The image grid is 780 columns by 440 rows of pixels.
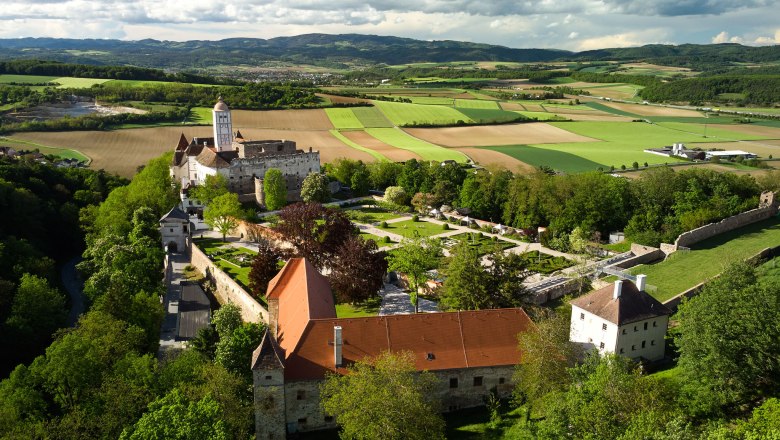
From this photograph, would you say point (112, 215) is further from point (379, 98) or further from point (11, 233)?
point (379, 98)

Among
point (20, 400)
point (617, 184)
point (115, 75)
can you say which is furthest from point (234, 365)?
point (115, 75)


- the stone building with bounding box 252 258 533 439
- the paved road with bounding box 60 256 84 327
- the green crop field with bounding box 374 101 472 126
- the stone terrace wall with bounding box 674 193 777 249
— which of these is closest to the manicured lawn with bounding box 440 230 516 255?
the stone terrace wall with bounding box 674 193 777 249

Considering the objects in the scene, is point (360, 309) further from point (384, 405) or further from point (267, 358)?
point (384, 405)

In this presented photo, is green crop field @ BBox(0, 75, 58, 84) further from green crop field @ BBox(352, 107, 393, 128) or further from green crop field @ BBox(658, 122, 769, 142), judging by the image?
green crop field @ BBox(658, 122, 769, 142)

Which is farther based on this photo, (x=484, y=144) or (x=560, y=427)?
(x=484, y=144)

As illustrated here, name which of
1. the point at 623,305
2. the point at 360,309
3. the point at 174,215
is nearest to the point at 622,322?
the point at 623,305

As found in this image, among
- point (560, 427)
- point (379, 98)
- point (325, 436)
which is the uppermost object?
point (379, 98)

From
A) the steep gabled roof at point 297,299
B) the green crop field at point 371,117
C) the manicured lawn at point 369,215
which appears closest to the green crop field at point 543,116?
the green crop field at point 371,117
